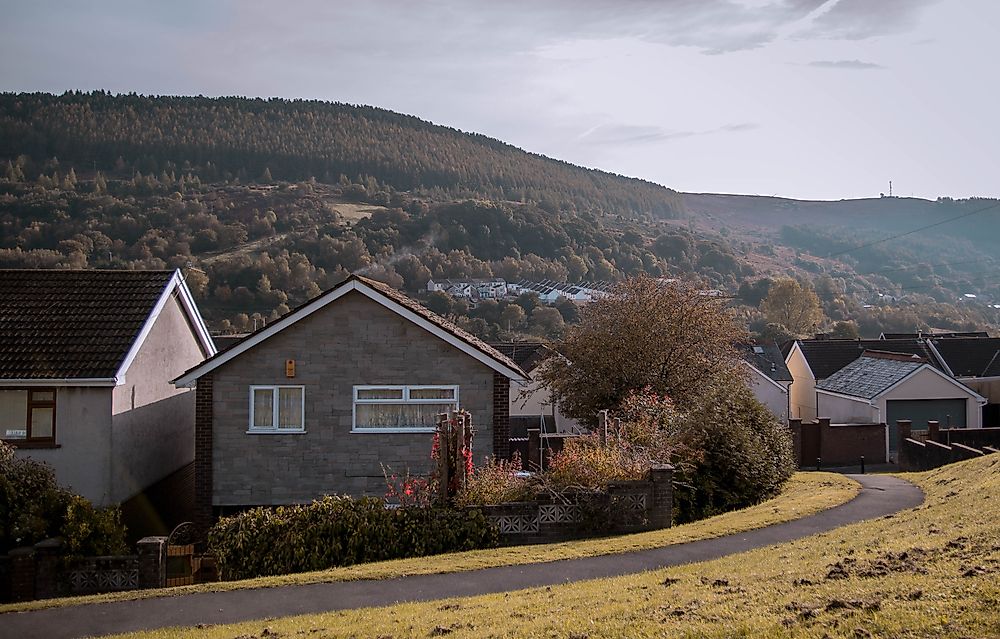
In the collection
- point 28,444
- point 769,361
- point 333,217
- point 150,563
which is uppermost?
point 333,217

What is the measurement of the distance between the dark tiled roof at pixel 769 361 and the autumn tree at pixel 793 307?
1775 inches

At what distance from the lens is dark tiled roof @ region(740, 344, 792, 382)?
162 feet

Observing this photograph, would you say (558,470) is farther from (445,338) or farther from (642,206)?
(642,206)

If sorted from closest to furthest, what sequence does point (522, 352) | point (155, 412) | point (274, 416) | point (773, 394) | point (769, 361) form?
point (274, 416) < point (155, 412) < point (773, 394) < point (522, 352) < point (769, 361)

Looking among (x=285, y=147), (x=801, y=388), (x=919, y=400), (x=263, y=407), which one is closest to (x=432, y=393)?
(x=263, y=407)

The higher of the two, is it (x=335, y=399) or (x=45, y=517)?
(x=335, y=399)

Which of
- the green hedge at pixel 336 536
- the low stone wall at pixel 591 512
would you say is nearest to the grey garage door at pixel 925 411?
the low stone wall at pixel 591 512

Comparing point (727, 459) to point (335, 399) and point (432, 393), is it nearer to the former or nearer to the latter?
point (432, 393)

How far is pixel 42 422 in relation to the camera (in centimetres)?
2048

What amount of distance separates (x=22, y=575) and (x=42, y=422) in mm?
6291

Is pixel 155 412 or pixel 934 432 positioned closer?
pixel 155 412

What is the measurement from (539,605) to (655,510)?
671cm

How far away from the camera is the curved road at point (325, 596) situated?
11.4 meters

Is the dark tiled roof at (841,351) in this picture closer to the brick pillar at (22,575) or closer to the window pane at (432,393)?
the window pane at (432,393)
